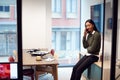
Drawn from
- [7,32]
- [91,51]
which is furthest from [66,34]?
[91,51]

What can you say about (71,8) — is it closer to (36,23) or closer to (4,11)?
(36,23)

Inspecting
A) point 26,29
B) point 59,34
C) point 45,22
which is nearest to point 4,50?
point 26,29

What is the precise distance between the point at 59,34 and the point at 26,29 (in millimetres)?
1138

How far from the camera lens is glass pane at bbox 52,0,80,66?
22.6 feet

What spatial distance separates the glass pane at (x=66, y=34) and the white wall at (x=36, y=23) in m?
0.47

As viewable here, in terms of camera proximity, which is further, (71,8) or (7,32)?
(71,8)

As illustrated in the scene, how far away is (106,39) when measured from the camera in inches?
148

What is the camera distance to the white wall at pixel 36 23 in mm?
6258

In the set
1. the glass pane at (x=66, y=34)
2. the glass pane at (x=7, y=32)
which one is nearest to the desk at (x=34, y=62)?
the glass pane at (x=7, y=32)

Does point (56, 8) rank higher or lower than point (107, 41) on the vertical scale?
higher

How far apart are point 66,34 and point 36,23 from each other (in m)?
1.13

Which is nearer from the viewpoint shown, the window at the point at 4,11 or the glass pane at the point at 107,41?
the glass pane at the point at 107,41

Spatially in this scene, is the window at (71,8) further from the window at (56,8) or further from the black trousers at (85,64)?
the black trousers at (85,64)

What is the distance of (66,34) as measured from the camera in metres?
7.02
